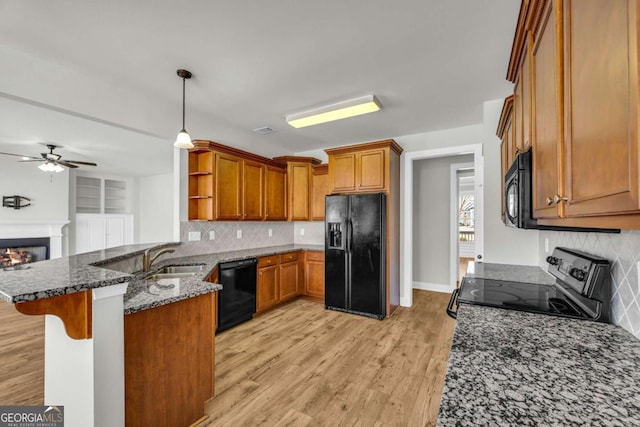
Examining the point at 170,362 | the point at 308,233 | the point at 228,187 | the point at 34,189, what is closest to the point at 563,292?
the point at 170,362

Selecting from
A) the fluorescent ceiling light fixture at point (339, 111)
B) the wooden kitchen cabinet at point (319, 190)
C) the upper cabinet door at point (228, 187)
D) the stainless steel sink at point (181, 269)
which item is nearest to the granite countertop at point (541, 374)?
the fluorescent ceiling light fixture at point (339, 111)

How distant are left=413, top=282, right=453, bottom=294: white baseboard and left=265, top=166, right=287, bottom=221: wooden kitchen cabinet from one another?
2716 millimetres

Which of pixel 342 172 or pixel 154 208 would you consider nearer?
pixel 342 172

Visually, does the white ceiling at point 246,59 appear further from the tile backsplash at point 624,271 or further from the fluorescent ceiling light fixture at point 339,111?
the tile backsplash at point 624,271

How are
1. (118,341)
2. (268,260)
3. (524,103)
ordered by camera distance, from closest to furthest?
(118,341)
(524,103)
(268,260)

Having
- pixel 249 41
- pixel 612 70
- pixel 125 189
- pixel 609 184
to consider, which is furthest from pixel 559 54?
pixel 125 189

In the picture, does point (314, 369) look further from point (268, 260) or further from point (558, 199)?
point (558, 199)

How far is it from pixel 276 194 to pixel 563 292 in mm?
3655

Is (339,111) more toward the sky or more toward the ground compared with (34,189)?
more toward the sky

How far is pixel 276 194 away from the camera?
14.8ft

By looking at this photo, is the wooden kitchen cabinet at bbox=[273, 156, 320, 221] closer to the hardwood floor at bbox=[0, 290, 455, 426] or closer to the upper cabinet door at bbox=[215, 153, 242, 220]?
the upper cabinet door at bbox=[215, 153, 242, 220]

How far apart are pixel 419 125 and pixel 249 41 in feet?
8.08

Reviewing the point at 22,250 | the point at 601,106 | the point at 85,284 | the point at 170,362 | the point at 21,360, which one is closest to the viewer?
the point at 601,106

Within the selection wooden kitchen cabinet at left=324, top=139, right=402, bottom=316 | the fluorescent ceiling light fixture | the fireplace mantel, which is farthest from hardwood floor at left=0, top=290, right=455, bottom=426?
the fireplace mantel
